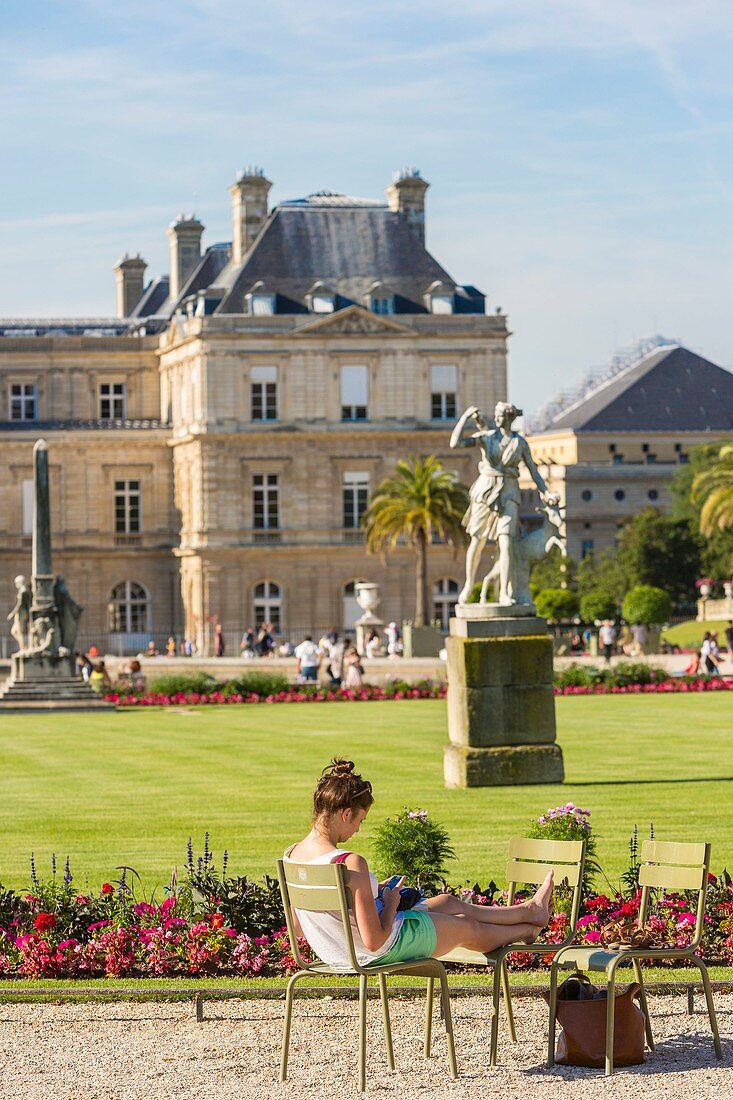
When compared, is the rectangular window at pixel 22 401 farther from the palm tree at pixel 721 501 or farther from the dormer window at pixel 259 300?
the palm tree at pixel 721 501

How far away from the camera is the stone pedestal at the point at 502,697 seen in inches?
855

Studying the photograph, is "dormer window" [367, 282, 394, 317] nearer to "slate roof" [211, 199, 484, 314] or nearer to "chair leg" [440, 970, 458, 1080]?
"slate roof" [211, 199, 484, 314]

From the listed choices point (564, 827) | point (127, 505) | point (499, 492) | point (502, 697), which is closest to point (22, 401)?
point (127, 505)

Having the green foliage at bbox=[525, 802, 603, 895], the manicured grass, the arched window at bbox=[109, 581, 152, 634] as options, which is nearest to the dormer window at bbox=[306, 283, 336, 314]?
the arched window at bbox=[109, 581, 152, 634]

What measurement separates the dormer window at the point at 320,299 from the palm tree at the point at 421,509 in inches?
330

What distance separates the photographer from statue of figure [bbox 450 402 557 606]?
72.9 feet

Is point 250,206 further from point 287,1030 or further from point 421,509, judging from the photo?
point 287,1030

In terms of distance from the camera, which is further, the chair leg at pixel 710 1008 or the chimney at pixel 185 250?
the chimney at pixel 185 250

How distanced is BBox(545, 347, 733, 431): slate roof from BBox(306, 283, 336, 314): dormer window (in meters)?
46.8

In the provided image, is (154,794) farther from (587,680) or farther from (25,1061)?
(587,680)

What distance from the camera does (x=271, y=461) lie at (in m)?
74.7

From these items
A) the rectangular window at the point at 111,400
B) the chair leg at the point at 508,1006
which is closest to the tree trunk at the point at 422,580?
the rectangular window at the point at 111,400

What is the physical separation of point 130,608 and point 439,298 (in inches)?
626

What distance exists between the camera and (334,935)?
9.70 m
